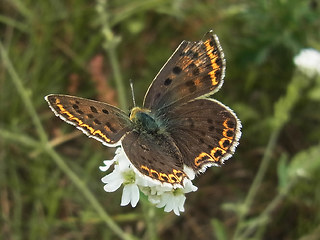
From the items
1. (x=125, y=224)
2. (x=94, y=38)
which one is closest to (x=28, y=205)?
(x=125, y=224)

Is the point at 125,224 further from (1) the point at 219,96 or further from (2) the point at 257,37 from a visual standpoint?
(2) the point at 257,37

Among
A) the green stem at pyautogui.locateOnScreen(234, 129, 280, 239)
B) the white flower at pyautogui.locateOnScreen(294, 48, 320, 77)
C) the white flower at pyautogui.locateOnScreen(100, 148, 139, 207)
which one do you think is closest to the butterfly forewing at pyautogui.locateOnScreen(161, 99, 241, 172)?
the white flower at pyautogui.locateOnScreen(100, 148, 139, 207)

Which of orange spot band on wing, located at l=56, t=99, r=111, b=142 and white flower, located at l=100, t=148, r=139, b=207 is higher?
orange spot band on wing, located at l=56, t=99, r=111, b=142

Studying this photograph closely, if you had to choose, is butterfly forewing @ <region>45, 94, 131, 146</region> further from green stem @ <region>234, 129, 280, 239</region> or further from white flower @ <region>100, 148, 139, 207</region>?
green stem @ <region>234, 129, 280, 239</region>

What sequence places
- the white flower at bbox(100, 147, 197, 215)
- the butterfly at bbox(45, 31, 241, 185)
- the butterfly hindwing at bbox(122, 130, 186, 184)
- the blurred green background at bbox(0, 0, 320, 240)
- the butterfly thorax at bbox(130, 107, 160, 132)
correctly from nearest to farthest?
1. the butterfly hindwing at bbox(122, 130, 186, 184)
2. the butterfly at bbox(45, 31, 241, 185)
3. the white flower at bbox(100, 147, 197, 215)
4. the butterfly thorax at bbox(130, 107, 160, 132)
5. the blurred green background at bbox(0, 0, 320, 240)

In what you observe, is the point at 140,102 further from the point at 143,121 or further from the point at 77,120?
the point at 77,120

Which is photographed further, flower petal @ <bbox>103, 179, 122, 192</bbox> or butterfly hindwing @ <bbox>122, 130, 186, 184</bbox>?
flower petal @ <bbox>103, 179, 122, 192</bbox>
